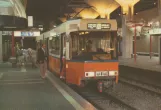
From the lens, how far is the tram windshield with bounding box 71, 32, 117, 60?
14.3 metres

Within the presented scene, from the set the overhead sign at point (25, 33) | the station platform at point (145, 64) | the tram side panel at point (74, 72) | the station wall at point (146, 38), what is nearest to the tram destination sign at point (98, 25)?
the tram side panel at point (74, 72)

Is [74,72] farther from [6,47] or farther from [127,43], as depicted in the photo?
[127,43]

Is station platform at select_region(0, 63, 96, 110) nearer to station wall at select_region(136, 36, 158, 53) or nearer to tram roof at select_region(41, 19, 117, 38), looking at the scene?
tram roof at select_region(41, 19, 117, 38)

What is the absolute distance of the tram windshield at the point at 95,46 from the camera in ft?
47.0

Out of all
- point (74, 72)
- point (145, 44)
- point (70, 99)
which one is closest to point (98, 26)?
point (74, 72)

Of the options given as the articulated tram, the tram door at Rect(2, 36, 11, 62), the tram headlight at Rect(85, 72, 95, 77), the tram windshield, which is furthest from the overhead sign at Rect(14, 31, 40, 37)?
the tram headlight at Rect(85, 72, 95, 77)

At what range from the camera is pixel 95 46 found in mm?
14352

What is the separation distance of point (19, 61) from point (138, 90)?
16.5 metres

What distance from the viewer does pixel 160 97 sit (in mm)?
14789

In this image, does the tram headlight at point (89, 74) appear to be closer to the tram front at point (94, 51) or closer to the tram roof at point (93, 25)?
the tram front at point (94, 51)

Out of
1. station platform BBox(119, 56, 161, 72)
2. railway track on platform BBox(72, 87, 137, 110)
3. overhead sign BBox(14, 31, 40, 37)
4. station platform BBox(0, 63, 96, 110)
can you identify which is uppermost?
overhead sign BBox(14, 31, 40, 37)

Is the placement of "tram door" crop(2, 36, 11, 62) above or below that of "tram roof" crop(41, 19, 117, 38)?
below

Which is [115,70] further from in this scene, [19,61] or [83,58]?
[19,61]

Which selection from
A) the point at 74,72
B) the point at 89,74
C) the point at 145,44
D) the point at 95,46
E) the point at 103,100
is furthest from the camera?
the point at 145,44
